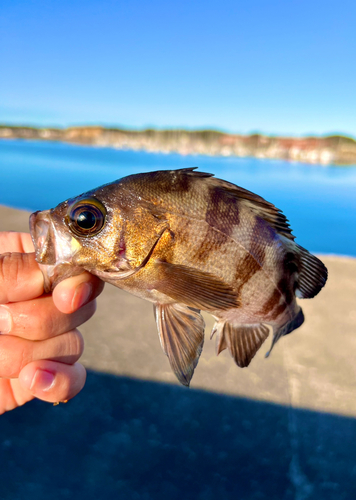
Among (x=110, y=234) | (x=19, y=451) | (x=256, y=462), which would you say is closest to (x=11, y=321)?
(x=110, y=234)

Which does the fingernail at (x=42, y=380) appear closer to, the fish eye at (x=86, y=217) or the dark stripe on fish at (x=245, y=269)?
the fish eye at (x=86, y=217)

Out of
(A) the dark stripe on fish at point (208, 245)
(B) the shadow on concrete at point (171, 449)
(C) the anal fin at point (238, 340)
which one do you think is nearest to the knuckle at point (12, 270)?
(A) the dark stripe on fish at point (208, 245)

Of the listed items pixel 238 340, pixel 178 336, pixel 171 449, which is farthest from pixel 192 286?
pixel 171 449

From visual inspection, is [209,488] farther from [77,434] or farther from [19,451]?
[19,451]

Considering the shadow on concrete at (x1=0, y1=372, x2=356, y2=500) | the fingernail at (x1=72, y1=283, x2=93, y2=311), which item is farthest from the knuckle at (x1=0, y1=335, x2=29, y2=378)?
the shadow on concrete at (x1=0, y1=372, x2=356, y2=500)

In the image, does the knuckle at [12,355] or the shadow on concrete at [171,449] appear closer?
the knuckle at [12,355]

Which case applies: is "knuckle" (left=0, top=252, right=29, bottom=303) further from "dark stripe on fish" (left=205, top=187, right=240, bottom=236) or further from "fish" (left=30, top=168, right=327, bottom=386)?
"dark stripe on fish" (left=205, top=187, right=240, bottom=236)
